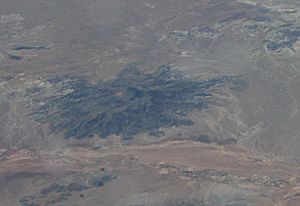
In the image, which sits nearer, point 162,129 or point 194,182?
point 194,182

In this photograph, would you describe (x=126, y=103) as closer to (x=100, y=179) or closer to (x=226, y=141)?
(x=226, y=141)

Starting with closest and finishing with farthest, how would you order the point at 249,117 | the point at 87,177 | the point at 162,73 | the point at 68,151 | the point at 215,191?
1. the point at 215,191
2. the point at 87,177
3. the point at 68,151
4. the point at 249,117
5. the point at 162,73

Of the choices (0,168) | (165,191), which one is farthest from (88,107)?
(165,191)

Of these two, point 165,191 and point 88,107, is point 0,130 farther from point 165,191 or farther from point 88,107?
point 165,191

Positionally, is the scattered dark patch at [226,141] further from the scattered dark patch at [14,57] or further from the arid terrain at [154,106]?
the scattered dark patch at [14,57]

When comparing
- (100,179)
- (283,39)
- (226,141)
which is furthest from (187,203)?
(283,39)

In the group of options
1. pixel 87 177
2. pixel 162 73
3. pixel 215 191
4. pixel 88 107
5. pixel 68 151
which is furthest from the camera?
pixel 162 73

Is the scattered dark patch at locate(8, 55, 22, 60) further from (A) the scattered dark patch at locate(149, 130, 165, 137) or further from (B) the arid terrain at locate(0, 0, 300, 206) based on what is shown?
(A) the scattered dark patch at locate(149, 130, 165, 137)
